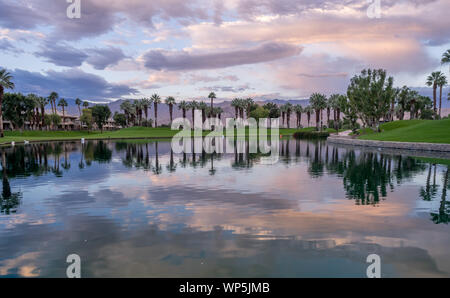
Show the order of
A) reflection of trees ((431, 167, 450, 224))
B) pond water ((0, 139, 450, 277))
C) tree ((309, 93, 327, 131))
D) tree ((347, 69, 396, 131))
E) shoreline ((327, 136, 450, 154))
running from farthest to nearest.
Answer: tree ((309, 93, 327, 131)) < tree ((347, 69, 396, 131)) < shoreline ((327, 136, 450, 154)) < reflection of trees ((431, 167, 450, 224)) < pond water ((0, 139, 450, 277))

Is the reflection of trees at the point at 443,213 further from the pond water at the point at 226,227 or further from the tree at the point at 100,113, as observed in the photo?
the tree at the point at 100,113

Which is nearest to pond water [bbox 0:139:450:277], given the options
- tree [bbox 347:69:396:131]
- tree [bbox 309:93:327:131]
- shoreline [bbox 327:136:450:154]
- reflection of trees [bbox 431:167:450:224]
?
reflection of trees [bbox 431:167:450:224]

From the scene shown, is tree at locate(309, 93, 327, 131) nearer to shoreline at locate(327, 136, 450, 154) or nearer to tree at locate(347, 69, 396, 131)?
tree at locate(347, 69, 396, 131)

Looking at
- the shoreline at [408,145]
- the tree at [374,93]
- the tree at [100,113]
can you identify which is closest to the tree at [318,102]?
the tree at [374,93]

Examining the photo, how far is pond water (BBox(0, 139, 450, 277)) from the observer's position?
962cm

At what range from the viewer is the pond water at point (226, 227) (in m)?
9.62

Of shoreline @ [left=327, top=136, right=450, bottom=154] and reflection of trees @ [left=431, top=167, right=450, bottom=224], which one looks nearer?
reflection of trees @ [left=431, top=167, right=450, bottom=224]

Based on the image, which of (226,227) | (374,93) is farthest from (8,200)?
(374,93)

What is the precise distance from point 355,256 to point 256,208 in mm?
6772

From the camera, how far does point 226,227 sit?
13211 millimetres

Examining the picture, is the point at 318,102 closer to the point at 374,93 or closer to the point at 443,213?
the point at 374,93
